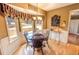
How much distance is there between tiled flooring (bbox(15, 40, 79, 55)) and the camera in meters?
1.60

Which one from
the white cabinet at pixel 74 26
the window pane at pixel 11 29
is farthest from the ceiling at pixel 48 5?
the window pane at pixel 11 29

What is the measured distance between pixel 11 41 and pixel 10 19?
333mm

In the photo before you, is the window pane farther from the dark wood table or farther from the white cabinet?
the white cabinet

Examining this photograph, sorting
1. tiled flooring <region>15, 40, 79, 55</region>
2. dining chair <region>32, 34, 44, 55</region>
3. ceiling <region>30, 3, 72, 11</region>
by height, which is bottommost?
tiled flooring <region>15, 40, 79, 55</region>

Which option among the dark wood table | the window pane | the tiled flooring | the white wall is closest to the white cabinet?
the white wall

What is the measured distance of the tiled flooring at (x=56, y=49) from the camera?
62.9 inches

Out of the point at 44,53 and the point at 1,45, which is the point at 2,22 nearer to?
the point at 1,45

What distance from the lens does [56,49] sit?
1.61m

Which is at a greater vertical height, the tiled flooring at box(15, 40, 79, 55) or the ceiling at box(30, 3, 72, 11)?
the ceiling at box(30, 3, 72, 11)

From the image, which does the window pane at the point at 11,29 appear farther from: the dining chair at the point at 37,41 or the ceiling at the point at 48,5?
the ceiling at the point at 48,5

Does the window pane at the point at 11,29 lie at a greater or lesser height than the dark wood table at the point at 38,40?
greater

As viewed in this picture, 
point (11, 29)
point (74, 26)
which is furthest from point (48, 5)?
point (11, 29)
